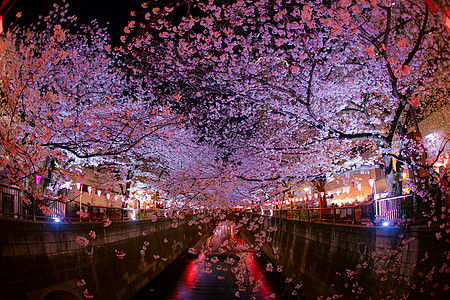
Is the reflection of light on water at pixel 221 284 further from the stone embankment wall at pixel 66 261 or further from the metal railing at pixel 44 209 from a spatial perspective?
the metal railing at pixel 44 209

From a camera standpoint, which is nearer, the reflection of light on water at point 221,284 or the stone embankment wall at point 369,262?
the stone embankment wall at point 369,262

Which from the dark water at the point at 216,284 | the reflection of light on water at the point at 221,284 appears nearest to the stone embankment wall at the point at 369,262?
the dark water at the point at 216,284

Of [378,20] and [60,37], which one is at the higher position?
[60,37]

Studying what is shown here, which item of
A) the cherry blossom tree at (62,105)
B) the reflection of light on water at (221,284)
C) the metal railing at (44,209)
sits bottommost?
the reflection of light on water at (221,284)

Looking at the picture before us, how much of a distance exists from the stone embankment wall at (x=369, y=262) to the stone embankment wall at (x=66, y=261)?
7.79 metres

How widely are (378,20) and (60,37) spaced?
50.0 feet

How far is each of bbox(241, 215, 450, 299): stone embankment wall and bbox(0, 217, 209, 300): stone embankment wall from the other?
25.5ft

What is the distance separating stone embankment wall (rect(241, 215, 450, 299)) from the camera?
24.4 feet

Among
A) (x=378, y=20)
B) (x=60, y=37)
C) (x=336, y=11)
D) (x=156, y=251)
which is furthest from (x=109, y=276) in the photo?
(x=378, y=20)

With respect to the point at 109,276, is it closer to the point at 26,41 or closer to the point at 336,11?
the point at 26,41

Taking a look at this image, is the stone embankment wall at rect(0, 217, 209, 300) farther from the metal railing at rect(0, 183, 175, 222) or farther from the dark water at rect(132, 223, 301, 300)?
the dark water at rect(132, 223, 301, 300)

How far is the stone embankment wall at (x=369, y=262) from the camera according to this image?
24.4 feet

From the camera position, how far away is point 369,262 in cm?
1038

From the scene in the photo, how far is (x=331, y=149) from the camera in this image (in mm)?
17188
